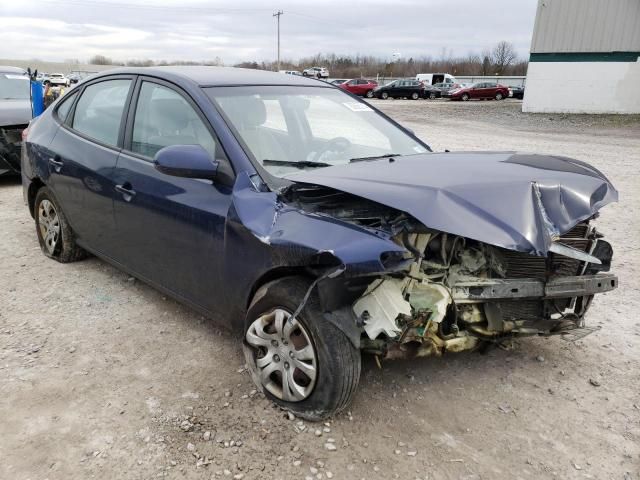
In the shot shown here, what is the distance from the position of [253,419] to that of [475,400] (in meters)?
1.20

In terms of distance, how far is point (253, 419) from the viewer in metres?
Answer: 2.67

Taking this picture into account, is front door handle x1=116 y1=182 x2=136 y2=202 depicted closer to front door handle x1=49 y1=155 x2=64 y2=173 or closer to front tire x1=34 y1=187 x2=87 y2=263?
front door handle x1=49 y1=155 x2=64 y2=173

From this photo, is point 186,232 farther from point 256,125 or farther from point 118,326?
point 118,326

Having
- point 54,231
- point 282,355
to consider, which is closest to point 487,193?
point 282,355

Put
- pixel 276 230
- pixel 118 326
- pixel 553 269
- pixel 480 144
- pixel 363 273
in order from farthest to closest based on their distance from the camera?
pixel 480 144 → pixel 118 326 → pixel 553 269 → pixel 276 230 → pixel 363 273

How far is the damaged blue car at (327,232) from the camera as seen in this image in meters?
2.39

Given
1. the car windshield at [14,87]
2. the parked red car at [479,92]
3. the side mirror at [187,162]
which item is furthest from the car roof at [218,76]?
the parked red car at [479,92]

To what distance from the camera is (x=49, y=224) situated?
471 cm

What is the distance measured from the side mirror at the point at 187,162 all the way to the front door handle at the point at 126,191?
0.65 m

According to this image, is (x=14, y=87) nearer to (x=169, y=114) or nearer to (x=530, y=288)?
(x=169, y=114)

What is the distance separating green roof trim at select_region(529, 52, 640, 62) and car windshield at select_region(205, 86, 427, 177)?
22.3m

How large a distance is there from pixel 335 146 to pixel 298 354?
58.6 inches

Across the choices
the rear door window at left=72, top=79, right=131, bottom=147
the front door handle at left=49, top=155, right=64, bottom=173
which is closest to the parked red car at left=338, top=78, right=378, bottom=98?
the rear door window at left=72, top=79, right=131, bottom=147

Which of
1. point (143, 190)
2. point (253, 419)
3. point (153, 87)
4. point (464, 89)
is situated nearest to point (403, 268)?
point (253, 419)
